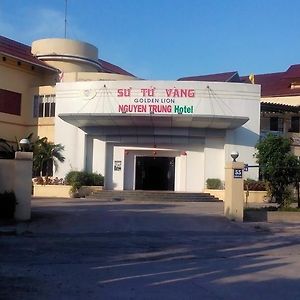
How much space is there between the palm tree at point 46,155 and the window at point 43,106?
8.46 feet

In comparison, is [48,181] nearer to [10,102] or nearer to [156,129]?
[10,102]

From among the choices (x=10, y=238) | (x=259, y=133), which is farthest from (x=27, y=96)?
(x=10, y=238)

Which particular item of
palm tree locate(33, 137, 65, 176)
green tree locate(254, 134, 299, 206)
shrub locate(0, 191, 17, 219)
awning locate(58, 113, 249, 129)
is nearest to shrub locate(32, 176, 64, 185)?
palm tree locate(33, 137, 65, 176)

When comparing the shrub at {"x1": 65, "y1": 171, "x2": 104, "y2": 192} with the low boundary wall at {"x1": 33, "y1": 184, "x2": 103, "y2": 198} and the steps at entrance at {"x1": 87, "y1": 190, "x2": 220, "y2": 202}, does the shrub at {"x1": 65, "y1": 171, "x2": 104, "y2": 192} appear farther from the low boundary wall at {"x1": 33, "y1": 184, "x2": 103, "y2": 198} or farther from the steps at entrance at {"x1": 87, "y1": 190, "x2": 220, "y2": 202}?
the steps at entrance at {"x1": 87, "y1": 190, "x2": 220, "y2": 202}

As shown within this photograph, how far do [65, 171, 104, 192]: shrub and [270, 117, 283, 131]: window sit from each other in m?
13.5

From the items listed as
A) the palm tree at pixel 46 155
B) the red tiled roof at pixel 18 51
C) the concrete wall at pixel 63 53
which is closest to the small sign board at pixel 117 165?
the palm tree at pixel 46 155

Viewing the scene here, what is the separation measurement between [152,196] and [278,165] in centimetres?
1191

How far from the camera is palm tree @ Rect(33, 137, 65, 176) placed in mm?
36812

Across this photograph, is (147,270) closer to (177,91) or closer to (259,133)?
(177,91)

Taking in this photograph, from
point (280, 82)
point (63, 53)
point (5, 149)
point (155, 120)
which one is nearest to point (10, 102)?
point (5, 149)

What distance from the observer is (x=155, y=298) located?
795 cm

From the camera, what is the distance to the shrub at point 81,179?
115ft

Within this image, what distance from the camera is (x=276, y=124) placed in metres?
41.6

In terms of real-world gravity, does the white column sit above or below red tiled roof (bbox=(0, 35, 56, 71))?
below
